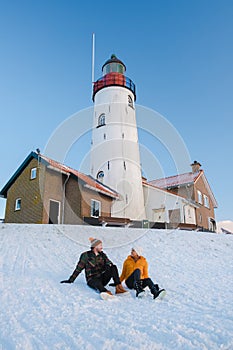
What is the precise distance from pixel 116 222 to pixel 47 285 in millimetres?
10772

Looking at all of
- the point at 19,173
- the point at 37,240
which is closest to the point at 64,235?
the point at 37,240

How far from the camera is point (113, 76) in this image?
83.3 ft

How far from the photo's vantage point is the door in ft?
56.2

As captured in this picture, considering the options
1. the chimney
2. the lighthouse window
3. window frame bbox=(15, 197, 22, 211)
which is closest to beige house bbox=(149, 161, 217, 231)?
the chimney

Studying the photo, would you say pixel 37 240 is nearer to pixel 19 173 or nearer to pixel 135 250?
pixel 135 250

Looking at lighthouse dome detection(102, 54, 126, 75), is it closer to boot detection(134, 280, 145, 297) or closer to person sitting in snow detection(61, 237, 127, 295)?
person sitting in snow detection(61, 237, 127, 295)

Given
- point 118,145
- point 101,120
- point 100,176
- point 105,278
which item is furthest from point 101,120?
point 105,278

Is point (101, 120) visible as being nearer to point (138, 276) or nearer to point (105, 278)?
point (105, 278)

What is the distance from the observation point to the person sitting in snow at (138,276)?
5460mm

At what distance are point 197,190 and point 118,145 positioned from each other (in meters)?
8.78

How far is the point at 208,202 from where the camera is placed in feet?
98.8

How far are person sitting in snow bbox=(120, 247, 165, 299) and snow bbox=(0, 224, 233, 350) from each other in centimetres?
20

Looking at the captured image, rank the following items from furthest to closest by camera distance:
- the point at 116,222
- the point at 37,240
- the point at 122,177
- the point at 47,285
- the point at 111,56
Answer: the point at 111,56 → the point at 122,177 → the point at 116,222 → the point at 37,240 → the point at 47,285

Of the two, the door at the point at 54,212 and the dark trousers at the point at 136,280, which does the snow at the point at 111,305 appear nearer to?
the dark trousers at the point at 136,280
